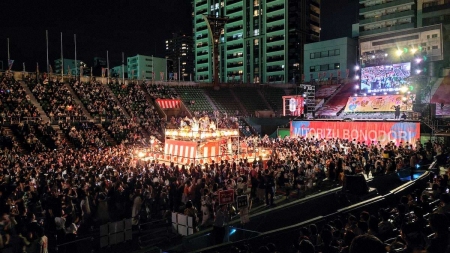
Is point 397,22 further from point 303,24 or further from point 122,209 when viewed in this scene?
point 122,209

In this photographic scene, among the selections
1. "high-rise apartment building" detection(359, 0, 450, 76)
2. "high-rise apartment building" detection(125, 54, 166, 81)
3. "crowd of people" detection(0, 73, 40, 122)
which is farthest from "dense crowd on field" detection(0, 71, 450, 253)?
"high-rise apartment building" detection(125, 54, 166, 81)

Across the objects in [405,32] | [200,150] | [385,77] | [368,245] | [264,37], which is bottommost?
[200,150]

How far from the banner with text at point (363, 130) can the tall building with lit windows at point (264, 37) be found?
4124cm

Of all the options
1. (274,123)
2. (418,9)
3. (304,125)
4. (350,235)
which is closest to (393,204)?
(350,235)

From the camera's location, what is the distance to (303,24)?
81.1 meters

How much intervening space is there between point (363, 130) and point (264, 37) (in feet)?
182

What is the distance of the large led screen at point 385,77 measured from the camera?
3391 cm

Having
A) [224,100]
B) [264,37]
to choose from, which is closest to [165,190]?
[224,100]

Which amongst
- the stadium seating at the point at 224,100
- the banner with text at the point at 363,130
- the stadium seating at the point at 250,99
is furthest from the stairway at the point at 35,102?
the stadium seating at the point at 250,99

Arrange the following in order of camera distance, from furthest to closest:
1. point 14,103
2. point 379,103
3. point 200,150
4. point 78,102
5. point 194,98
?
point 194,98 → point 379,103 → point 78,102 → point 14,103 → point 200,150

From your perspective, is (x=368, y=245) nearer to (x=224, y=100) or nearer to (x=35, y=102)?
(x=35, y=102)

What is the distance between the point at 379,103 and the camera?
36.7m

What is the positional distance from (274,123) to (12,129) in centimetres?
2666

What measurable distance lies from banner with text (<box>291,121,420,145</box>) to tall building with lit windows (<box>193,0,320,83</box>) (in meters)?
41.2
